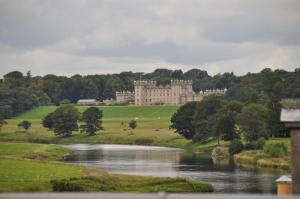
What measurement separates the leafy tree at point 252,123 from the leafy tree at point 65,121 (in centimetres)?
5133

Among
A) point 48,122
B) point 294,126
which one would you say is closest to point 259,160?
point 294,126

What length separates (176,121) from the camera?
111188mm

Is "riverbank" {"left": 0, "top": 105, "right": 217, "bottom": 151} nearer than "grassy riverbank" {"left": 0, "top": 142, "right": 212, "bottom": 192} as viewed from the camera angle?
No

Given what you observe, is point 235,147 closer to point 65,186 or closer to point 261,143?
point 261,143

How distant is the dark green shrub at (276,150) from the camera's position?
70.0 meters

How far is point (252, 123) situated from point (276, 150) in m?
12.4

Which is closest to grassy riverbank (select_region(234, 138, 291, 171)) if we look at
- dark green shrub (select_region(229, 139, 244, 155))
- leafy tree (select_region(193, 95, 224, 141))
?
dark green shrub (select_region(229, 139, 244, 155))

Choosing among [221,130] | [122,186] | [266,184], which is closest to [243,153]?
[221,130]

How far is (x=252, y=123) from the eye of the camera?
8288 centimetres

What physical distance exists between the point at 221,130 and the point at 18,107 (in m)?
100

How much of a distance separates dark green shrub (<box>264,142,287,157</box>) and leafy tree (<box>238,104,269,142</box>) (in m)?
9.37

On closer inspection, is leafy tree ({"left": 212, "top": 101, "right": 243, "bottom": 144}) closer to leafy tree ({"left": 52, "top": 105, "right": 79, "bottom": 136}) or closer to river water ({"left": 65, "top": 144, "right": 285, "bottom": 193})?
river water ({"left": 65, "top": 144, "right": 285, "bottom": 193})

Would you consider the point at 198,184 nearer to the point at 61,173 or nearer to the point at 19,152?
the point at 61,173

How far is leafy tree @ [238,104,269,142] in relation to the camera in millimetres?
82562
